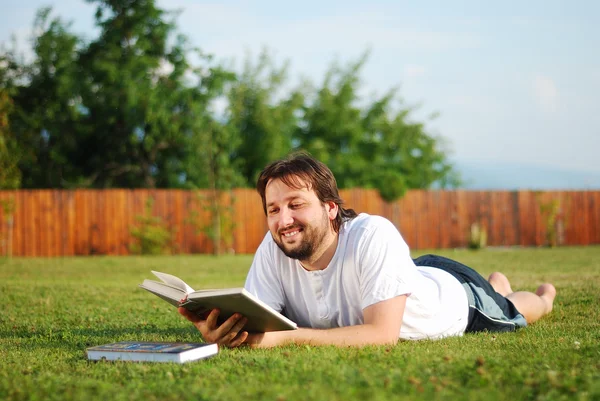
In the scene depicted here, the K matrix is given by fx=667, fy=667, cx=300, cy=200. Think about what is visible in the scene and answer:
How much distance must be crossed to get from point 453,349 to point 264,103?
23175mm

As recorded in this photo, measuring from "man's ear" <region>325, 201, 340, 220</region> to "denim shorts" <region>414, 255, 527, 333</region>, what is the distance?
1.10 m

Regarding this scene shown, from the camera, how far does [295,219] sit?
3742 mm

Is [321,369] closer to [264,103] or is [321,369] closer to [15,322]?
[15,322]

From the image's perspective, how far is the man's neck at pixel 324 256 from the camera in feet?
12.7

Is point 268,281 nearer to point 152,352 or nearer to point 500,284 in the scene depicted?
point 152,352

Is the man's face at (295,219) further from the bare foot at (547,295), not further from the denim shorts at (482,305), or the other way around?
the bare foot at (547,295)

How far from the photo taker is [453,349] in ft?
11.9

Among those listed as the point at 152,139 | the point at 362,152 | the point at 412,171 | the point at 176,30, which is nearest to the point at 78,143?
the point at 152,139

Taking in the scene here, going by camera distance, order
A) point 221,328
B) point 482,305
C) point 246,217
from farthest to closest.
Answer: point 246,217 → point 482,305 → point 221,328

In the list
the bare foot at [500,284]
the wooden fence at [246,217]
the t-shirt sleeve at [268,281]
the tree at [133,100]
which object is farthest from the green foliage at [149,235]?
the t-shirt sleeve at [268,281]

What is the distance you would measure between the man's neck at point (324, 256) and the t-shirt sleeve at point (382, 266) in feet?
0.72

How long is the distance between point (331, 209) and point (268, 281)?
24.4 inches

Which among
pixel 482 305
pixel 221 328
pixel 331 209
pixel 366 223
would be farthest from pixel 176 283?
pixel 482 305

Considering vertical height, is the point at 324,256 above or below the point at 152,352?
above
